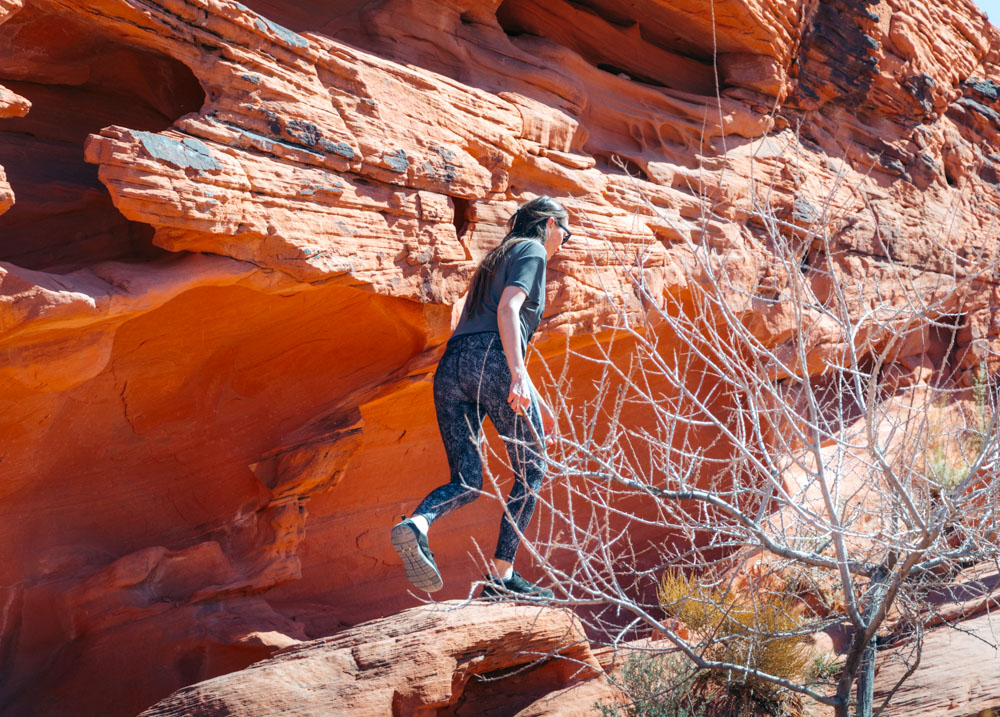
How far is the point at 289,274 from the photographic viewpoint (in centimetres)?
417

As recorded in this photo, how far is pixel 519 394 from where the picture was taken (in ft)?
11.0

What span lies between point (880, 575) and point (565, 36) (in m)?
4.45

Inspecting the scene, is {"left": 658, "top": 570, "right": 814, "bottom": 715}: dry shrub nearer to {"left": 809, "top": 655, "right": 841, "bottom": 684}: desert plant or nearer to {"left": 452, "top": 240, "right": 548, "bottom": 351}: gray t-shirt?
{"left": 809, "top": 655, "right": 841, "bottom": 684}: desert plant

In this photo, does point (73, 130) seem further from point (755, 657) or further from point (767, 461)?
point (755, 657)

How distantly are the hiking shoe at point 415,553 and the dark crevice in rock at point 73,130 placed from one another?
6.92 feet

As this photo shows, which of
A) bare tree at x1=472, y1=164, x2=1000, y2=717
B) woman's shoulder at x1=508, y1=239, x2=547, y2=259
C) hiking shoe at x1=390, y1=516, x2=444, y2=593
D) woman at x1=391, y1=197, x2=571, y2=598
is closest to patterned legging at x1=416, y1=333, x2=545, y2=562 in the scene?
woman at x1=391, y1=197, x2=571, y2=598

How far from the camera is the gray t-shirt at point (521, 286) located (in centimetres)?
361

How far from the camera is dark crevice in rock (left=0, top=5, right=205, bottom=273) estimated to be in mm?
4426

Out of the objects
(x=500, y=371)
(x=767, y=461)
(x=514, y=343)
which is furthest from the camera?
(x=500, y=371)

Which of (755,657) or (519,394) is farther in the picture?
(755,657)

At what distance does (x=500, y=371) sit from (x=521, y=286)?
15.0 inches

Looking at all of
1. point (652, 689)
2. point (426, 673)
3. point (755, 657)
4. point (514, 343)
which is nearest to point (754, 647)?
point (755, 657)

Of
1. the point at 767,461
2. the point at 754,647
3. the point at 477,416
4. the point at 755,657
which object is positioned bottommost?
the point at 755,657

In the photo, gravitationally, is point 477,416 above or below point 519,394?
below
